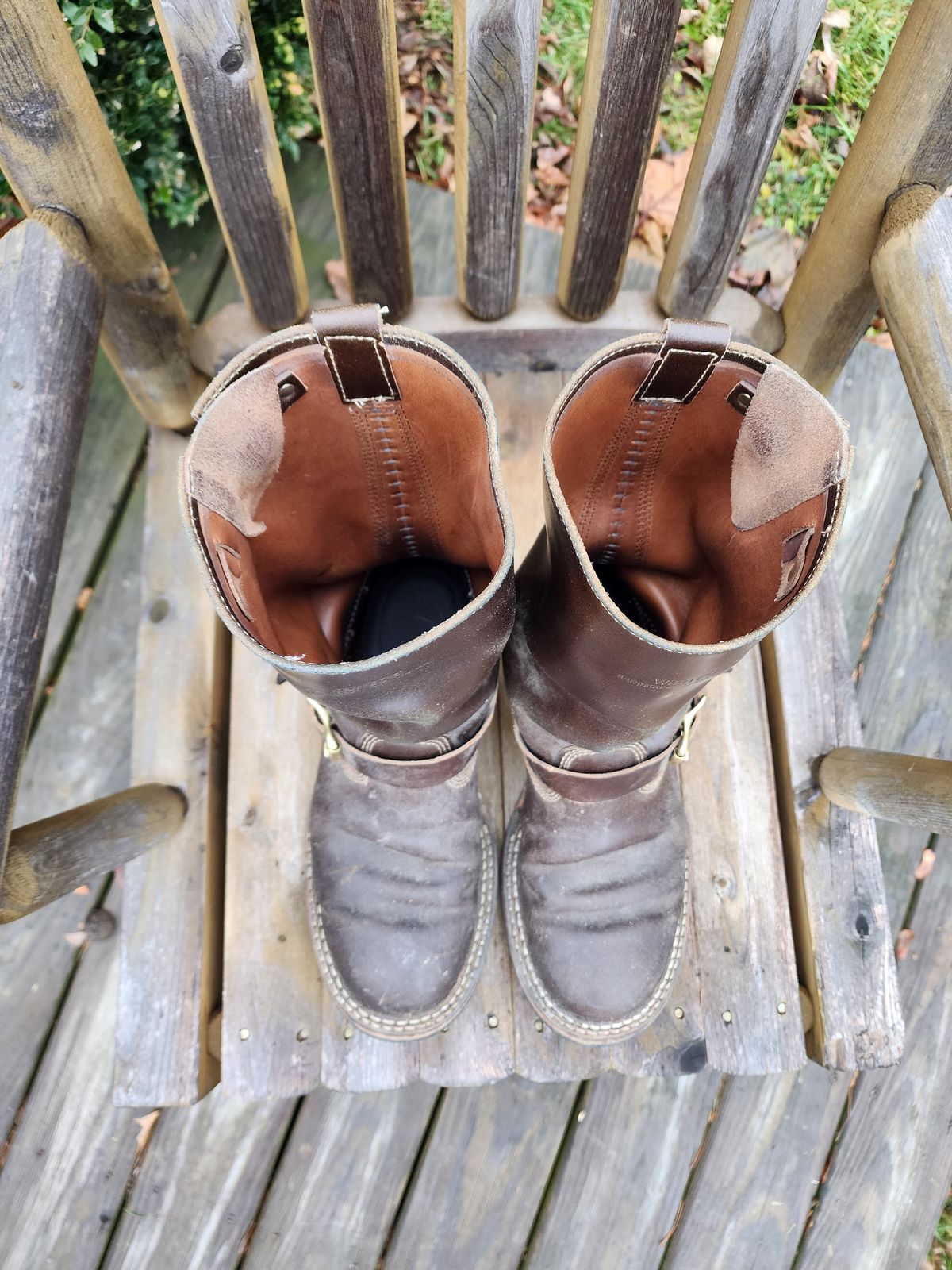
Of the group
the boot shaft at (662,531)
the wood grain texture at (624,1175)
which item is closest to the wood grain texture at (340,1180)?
the wood grain texture at (624,1175)

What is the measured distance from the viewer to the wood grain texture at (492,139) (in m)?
1.01

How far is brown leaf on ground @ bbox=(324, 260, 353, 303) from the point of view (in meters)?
1.92

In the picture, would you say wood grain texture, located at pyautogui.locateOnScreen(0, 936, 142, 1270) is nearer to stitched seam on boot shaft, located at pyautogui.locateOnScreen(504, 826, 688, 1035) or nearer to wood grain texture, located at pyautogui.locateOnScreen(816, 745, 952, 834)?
stitched seam on boot shaft, located at pyautogui.locateOnScreen(504, 826, 688, 1035)

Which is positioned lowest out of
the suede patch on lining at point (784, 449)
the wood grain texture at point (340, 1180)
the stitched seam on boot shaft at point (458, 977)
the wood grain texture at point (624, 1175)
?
the wood grain texture at point (340, 1180)

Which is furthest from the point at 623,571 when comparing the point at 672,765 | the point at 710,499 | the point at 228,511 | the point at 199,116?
the point at 199,116

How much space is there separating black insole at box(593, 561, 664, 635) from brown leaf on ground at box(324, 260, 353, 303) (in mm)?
1044

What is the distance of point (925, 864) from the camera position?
183cm

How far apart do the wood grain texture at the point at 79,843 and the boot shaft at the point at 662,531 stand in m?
0.60

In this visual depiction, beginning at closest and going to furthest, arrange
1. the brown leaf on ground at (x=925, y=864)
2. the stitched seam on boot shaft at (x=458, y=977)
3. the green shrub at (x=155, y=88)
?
the stitched seam on boot shaft at (x=458, y=977) < the green shrub at (x=155, y=88) < the brown leaf on ground at (x=925, y=864)

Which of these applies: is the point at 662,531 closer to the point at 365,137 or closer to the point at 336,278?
the point at 365,137

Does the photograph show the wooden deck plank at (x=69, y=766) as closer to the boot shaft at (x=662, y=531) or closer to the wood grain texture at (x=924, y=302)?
the boot shaft at (x=662, y=531)

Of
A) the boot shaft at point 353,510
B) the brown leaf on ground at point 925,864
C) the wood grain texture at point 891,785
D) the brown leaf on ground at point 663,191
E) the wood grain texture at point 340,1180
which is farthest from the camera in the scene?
the brown leaf on ground at point 663,191

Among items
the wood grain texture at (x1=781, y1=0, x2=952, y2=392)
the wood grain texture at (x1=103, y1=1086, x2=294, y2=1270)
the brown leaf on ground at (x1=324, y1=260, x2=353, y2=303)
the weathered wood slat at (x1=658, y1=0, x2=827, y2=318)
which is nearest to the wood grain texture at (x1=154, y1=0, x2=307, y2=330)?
the brown leaf on ground at (x1=324, y1=260, x2=353, y2=303)

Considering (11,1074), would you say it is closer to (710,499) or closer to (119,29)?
(710,499)
